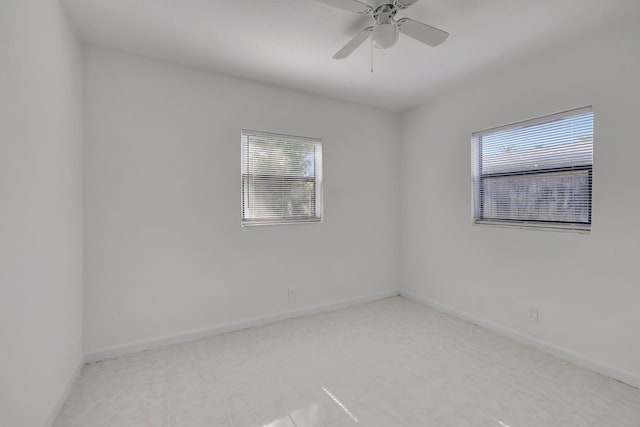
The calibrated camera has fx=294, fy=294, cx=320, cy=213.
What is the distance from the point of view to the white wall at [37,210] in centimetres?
126

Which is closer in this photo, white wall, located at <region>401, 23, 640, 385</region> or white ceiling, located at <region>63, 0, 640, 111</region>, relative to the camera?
white ceiling, located at <region>63, 0, 640, 111</region>

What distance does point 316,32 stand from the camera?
2.17 metres

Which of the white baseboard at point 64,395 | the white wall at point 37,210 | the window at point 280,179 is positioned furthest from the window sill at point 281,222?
the white baseboard at point 64,395

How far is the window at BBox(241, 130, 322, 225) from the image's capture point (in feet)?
10.0

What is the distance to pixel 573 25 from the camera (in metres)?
2.09

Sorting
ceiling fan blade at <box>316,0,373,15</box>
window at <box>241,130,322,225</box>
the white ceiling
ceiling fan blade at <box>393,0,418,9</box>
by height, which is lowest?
window at <box>241,130,322,225</box>

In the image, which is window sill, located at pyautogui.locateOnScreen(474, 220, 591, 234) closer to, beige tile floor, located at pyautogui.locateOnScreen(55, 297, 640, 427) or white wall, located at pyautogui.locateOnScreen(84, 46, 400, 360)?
beige tile floor, located at pyautogui.locateOnScreen(55, 297, 640, 427)

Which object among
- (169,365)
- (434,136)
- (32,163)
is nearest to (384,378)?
(169,365)

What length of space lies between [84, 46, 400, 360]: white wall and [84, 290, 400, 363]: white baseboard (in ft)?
0.06

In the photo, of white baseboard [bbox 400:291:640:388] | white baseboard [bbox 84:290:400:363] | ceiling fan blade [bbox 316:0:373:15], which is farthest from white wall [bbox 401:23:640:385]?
ceiling fan blade [bbox 316:0:373:15]

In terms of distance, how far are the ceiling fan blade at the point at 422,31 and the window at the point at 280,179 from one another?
1687 mm

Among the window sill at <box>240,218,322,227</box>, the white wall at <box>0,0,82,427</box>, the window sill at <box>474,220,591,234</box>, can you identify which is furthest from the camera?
the window sill at <box>240,218,322,227</box>

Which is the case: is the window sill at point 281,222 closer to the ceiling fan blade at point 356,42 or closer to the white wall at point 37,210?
the white wall at point 37,210

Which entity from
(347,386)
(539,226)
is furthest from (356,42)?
(347,386)
